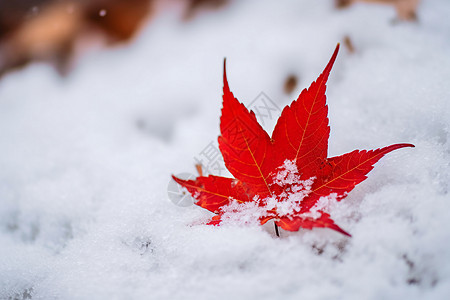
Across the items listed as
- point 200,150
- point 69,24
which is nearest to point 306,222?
point 200,150

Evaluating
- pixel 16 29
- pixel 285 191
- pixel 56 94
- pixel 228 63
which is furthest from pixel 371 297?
pixel 16 29

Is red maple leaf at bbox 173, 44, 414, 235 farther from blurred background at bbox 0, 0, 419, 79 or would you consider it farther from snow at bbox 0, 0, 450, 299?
blurred background at bbox 0, 0, 419, 79

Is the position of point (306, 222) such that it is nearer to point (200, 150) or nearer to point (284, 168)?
point (284, 168)

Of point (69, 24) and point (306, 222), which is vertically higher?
point (69, 24)

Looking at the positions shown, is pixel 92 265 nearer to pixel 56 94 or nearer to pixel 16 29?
pixel 56 94

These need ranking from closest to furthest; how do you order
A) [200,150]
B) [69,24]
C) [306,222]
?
1. [306,222]
2. [200,150]
3. [69,24]

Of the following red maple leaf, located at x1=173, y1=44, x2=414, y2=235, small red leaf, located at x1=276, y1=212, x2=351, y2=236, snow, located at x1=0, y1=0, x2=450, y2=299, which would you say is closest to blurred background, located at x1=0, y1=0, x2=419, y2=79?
snow, located at x1=0, y1=0, x2=450, y2=299

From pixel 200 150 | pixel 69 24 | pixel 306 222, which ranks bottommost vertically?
pixel 306 222

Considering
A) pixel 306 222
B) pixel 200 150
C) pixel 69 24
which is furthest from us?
pixel 69 24
